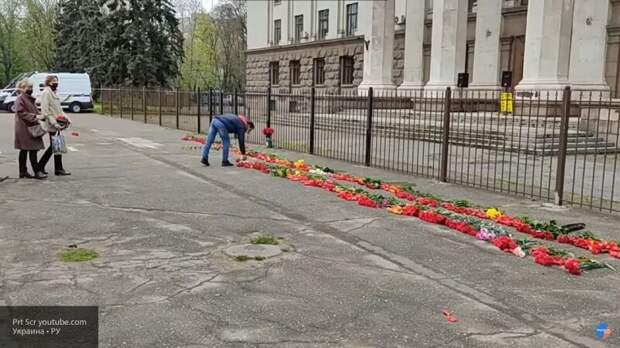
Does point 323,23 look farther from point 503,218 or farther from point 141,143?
point 503,218

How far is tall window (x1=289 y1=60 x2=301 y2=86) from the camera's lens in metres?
45.4

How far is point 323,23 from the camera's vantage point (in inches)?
1700

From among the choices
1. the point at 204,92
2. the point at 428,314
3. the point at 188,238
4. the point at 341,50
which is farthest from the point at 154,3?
the point at 428,314

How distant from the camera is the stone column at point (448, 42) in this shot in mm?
26641

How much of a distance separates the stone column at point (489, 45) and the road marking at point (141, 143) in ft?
47.8

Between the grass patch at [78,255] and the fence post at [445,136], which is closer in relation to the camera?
the grass patch at [78,255]

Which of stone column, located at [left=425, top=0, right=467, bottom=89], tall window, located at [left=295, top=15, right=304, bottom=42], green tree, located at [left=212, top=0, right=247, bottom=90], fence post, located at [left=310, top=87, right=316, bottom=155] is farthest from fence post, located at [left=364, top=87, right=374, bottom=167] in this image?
green tree, located at [left=212, top=0, right=247, bottom=90]

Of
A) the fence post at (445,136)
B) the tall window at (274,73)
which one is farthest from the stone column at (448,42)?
the tall window at (274,73)

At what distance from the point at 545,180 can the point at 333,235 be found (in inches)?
267

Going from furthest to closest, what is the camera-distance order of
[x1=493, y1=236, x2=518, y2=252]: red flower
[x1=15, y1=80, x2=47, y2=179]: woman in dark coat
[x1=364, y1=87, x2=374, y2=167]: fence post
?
1. [x1=364, y1=87, x2=374, y2=167]: fence post
2. [x1=15, y1=80, x2=47, y2=179]: woman in dark coat
3. [x1=493, y1=236, x2=518, y2=252]: red flower

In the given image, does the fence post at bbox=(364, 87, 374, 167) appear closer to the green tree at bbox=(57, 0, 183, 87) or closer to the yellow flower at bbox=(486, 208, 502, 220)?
the yellow flower at bbox=(486, 208, 502, 220)

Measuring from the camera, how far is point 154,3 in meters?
44.3

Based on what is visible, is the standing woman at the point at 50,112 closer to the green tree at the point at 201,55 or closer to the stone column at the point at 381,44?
the stone column at the point at 381,44

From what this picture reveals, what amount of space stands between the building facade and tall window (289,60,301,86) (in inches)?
2.9
